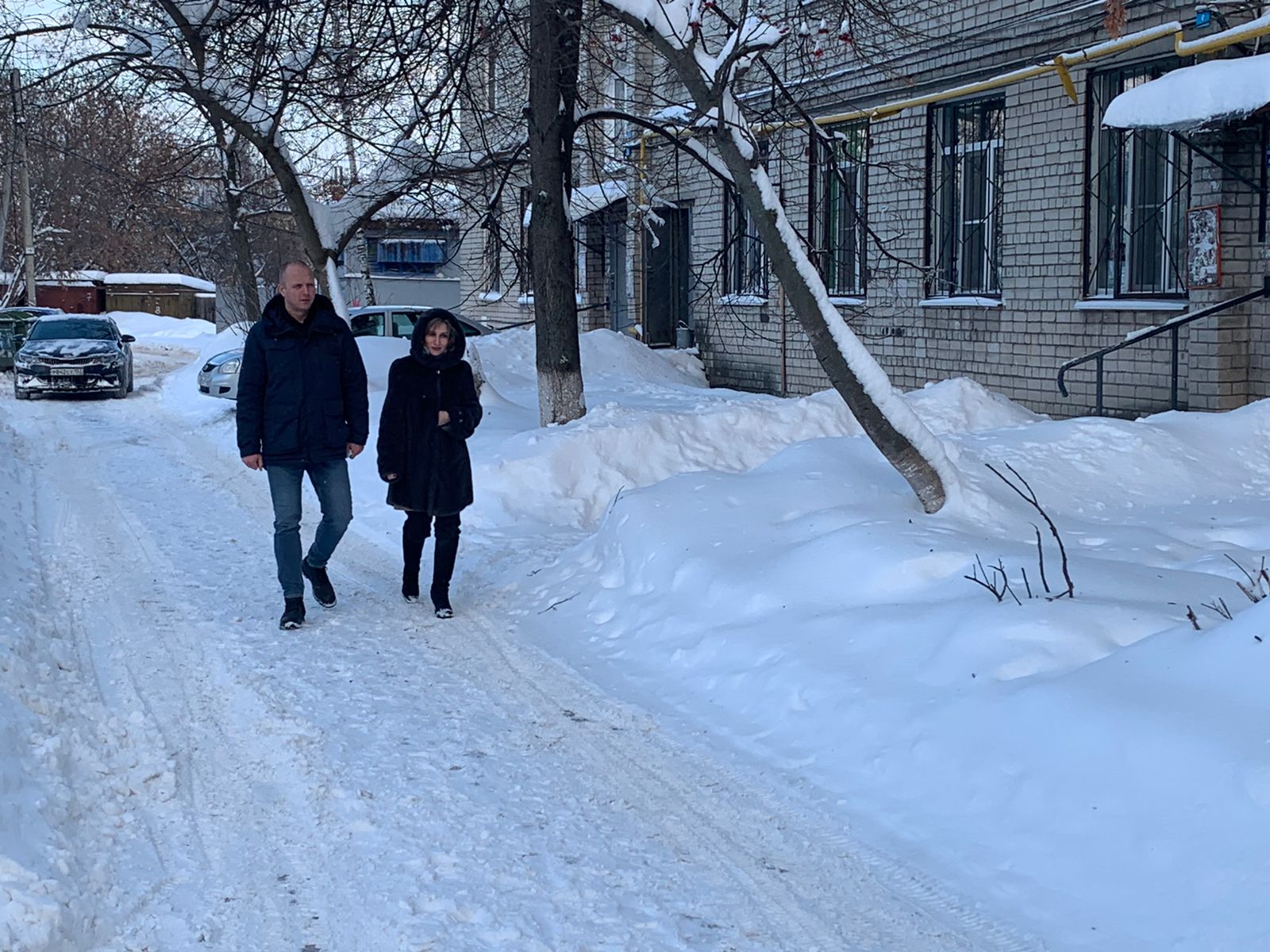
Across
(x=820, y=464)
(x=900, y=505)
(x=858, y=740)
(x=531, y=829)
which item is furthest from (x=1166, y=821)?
(x=820, y=464)

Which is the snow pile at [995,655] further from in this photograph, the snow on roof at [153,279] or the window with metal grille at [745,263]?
the snow on roof at [153,279]

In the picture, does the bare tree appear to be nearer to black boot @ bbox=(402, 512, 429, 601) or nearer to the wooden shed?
black boot @ bbox=(402, 512, 429, 601)

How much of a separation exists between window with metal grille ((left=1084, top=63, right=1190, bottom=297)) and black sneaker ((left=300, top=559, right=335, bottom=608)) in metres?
8.86

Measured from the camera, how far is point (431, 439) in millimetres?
7297

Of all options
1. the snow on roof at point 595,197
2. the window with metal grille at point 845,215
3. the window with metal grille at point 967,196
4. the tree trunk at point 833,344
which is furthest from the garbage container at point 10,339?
the tree trunk at point 833,344

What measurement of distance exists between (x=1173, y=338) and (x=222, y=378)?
1326 centimetres

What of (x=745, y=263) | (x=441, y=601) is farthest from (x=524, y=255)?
(x=745, y=263)

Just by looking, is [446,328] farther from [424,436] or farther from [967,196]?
[967,196]

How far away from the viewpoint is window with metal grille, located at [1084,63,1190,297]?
12766 mm

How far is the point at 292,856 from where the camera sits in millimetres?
4141

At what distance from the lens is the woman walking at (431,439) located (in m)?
7.26

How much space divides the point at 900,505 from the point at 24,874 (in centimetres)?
528

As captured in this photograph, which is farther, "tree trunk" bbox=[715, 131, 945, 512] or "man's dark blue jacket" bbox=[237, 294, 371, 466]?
"tree trunk" bbox=[715, 131, 945, 512]

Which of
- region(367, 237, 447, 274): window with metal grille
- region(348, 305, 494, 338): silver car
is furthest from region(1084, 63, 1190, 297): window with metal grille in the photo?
region(367, 237, 447, 274): window with metal grille
